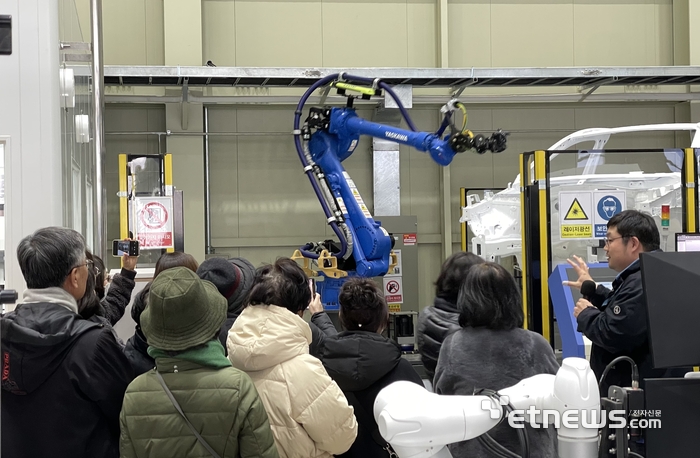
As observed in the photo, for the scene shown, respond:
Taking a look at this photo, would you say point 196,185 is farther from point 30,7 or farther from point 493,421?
point 493,421

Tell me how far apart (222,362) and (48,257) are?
0.63 m

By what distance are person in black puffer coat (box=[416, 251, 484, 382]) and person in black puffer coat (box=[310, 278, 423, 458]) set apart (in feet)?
0.96

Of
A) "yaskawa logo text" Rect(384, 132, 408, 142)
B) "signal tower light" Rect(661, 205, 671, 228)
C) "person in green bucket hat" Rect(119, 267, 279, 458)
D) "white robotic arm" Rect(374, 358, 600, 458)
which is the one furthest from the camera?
"yaskawa logo text" Rect(384, 132, 408, 142)

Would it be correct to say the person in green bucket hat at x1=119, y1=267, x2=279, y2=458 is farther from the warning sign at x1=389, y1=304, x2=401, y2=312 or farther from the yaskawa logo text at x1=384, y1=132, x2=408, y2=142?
the warning sign at x1=389, y1=304, x2=401, y2=312

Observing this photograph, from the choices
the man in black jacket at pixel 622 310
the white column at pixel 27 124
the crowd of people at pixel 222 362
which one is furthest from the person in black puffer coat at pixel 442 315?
the white column at pixel 27 124

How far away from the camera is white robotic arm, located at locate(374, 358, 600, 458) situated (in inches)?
53.9

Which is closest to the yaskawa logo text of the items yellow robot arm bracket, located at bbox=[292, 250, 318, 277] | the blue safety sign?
yellow robot arm bracket, located at bbox=[292, 250, 318, 277]

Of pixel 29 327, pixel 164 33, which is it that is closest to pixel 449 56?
pixel 164 33

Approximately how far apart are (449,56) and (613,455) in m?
9.07

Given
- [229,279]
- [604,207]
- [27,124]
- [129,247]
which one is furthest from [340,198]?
[229,279]

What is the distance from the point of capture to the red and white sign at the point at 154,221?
625cm

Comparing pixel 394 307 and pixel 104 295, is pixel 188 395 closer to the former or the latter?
pixel 104 295

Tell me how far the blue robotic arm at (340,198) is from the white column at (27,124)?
381cm

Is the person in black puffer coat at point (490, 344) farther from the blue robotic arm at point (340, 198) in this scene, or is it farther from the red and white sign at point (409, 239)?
the red and white sign at point (409, 239)
